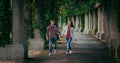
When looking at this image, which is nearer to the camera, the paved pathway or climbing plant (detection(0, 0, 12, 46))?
the paved pathway

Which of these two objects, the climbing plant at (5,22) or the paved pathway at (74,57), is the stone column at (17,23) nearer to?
the climbing plant at (5,22)

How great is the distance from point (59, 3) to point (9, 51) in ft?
54.1

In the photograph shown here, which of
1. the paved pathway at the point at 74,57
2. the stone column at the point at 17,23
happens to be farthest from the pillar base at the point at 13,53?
the paved pathway at the point at 74,57

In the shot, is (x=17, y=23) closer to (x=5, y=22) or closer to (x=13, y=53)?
(x=5, y=22)

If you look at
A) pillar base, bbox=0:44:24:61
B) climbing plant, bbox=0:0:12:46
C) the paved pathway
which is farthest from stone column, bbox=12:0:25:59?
the paved pathway

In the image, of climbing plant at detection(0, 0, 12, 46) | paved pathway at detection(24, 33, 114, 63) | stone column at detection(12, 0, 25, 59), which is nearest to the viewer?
paved pathway at detection(24, 33, 114, 63)

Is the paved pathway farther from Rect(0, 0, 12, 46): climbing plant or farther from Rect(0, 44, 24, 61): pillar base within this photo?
Rect(0, 0, 12, 46): climbing plant

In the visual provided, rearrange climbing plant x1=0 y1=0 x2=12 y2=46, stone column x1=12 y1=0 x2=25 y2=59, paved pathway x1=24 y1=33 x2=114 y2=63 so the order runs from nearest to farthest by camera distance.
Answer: paved pathway x1=24 y1=33 x2=114 y2=63 < stone column x1=12 y1=0 x2=25 y2=59 < climbing plant x1=0 y1=0 x2=12 y2=46

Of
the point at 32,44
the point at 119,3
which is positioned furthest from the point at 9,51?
the point at 32,44

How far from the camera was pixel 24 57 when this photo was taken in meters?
19.5

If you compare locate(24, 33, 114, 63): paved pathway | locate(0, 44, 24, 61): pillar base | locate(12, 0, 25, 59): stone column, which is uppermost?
locate(12, 0, 25, 59): stone column

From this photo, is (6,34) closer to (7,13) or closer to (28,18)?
(7,13)

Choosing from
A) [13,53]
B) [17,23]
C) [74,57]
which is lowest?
[74,57]

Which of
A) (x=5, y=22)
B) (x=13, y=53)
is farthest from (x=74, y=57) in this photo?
Result: (x=5, y=22)
